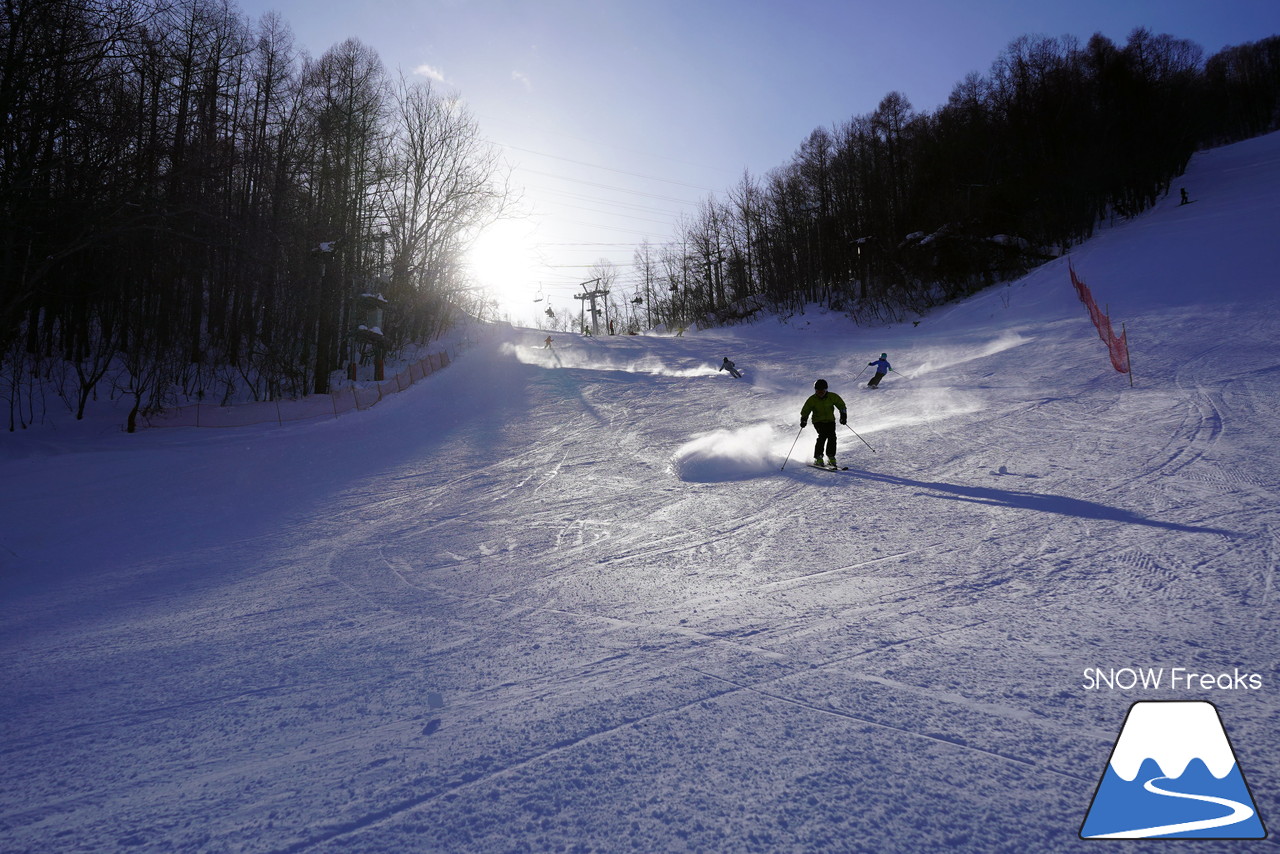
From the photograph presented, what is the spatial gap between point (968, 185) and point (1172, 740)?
2161 inches

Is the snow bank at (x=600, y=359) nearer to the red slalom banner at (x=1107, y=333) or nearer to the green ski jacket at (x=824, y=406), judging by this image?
the red slalom banner at (x=1107, y=333)

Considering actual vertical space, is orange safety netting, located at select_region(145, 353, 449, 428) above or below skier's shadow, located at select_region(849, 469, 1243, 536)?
above

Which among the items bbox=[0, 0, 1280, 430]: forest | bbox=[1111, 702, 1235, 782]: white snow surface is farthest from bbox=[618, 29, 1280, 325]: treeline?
bbox=[1111, 702, 1235, 782]: white snow surface

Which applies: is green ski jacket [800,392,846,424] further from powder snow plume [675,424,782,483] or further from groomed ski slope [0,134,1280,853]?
powder snow plume [675,424,782,483]

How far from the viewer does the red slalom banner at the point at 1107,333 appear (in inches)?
582

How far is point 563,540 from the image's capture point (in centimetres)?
781

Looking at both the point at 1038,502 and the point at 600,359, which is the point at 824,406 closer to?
Answer: the point at 1038,502

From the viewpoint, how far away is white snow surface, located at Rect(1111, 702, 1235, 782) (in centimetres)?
264

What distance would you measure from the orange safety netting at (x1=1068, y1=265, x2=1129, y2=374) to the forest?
18576mm

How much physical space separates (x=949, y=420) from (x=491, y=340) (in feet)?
119

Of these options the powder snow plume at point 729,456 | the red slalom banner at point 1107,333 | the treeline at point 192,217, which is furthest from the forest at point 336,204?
the red slalom banner at point 1107,333

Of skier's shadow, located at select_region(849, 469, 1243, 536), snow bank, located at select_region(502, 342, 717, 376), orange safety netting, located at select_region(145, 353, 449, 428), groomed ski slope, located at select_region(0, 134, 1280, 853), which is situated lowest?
groomed ski slope, located at select_region(0, 134, 1280, 853)

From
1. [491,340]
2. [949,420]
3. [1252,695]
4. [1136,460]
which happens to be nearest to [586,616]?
[1252,695]

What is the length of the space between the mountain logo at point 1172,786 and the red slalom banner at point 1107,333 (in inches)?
548
